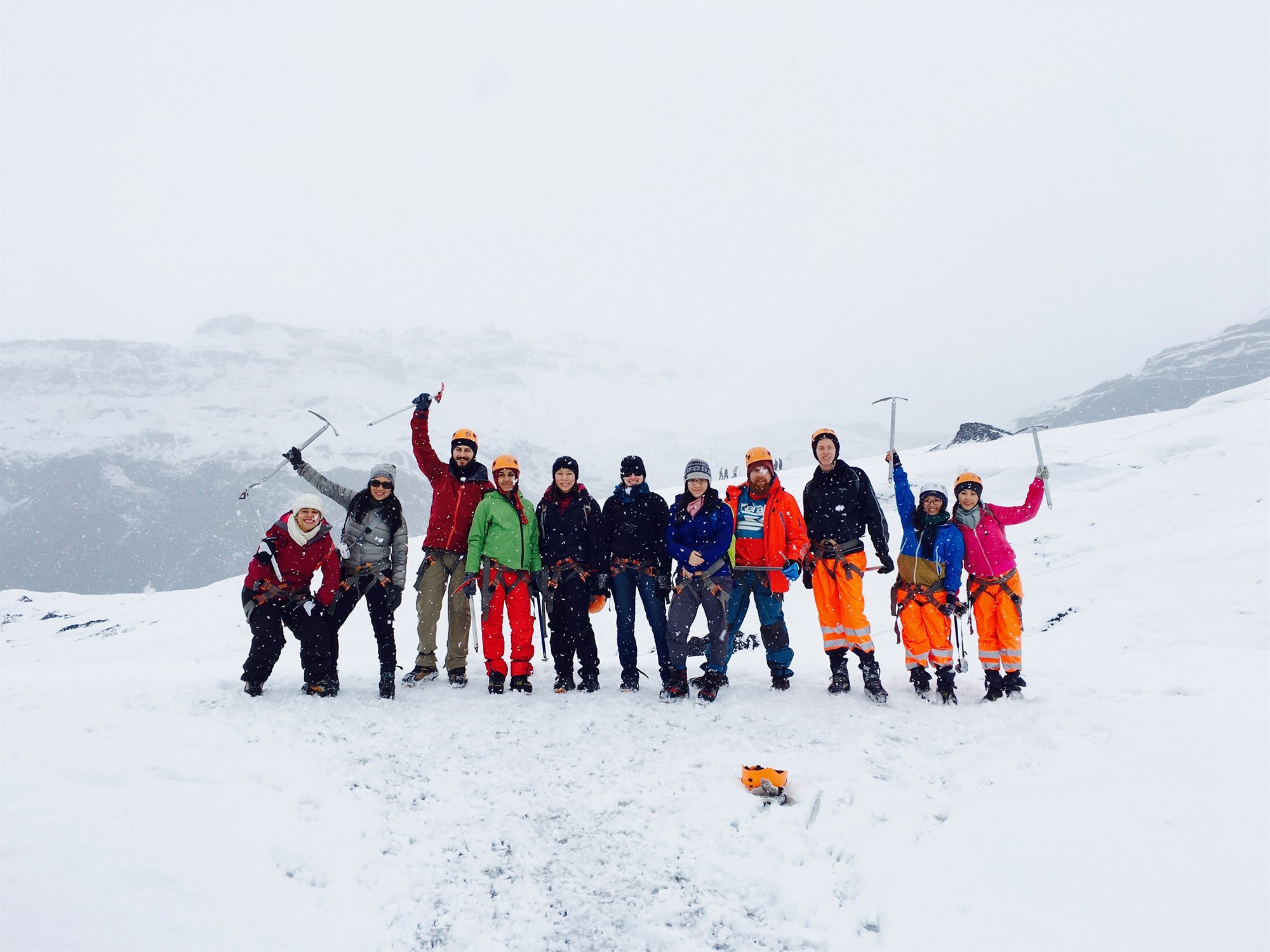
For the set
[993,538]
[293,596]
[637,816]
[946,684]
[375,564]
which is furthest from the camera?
[375,564]

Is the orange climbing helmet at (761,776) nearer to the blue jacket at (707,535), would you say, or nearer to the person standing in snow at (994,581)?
the blue jacket at (707,535)

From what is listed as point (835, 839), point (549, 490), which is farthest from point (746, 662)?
point (835, 839)

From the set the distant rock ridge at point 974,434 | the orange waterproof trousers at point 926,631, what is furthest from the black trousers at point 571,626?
the distant rock ridge at point 974,434

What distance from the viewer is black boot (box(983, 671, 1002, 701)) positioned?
6.41 meters

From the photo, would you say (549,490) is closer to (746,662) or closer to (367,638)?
(746,662)

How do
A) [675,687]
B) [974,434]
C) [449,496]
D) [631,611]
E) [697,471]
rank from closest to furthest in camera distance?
[675,687] < [631,611] < [697,471] < [449,496] < [974,434]

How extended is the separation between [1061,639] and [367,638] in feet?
46.4

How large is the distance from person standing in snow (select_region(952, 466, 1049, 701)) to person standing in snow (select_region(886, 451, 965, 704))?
18 cm

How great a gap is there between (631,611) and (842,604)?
2.31 meters

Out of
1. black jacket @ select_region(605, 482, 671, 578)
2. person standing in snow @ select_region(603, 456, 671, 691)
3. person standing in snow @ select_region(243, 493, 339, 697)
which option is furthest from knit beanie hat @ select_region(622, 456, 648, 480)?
person standing in snow @ select_region(243, 493, 339, 697)

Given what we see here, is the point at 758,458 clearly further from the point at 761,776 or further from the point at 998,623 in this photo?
the point at 761,776

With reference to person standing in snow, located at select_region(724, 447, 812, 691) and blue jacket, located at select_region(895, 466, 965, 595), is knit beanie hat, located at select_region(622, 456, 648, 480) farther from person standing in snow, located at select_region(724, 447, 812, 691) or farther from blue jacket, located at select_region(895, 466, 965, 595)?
blue jacket, located at select_region(895, 466, 965, 595)

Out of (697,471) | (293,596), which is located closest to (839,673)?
(697,471)

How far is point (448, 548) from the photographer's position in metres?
7.68
